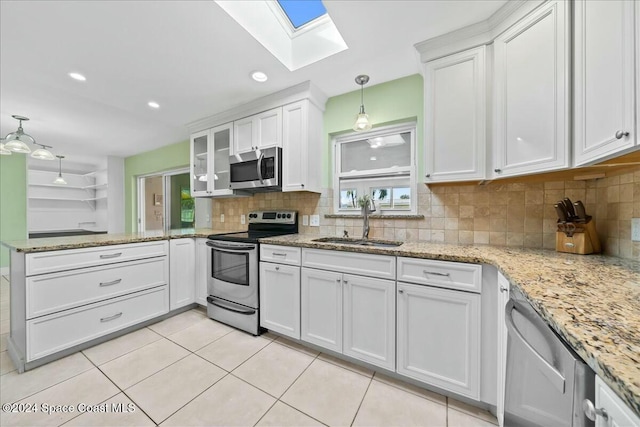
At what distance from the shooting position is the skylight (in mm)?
1808

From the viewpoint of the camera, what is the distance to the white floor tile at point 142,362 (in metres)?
1.65

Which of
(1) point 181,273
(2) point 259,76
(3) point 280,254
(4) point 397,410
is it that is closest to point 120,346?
(1) point 181,273

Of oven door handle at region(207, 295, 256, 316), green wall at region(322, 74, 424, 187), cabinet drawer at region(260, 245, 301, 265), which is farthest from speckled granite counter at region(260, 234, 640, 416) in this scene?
oven door handle at region(207, 295, 256, 316)

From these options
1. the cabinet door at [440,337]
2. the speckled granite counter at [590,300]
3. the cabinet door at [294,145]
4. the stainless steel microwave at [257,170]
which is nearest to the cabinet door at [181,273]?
the stainless steel microwave at [257,170]

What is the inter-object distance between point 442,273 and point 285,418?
122 centimetres

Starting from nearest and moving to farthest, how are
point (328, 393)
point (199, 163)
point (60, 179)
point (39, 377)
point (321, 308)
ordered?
point (328, 393)
point (39, 377)
point (321, 308)
point (199, 163)
point (60, 179)

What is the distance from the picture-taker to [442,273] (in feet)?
4.72

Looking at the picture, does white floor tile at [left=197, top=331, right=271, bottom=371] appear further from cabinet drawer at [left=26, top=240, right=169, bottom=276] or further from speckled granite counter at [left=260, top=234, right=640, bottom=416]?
speckled granite counter at [left=260, top=234, right=640, bottom=416]

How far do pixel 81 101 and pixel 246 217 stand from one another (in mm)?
2192

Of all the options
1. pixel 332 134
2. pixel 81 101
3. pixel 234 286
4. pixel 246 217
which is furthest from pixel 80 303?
pixel 332 134

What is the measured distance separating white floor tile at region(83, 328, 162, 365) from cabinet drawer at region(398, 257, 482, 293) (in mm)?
2253

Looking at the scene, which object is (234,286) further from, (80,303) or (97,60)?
(97,60)

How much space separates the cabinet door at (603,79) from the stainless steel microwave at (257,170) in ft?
7.02

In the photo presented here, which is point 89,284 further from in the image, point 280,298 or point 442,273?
point 442,273
